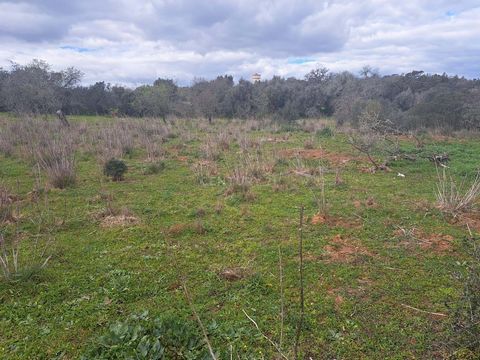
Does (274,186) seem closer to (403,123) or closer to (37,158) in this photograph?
(37,158)

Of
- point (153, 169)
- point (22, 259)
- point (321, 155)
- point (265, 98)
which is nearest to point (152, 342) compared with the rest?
point (22, 259)

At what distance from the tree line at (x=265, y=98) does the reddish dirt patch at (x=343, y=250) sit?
1464cm

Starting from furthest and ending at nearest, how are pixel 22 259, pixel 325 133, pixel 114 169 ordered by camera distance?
pixel 325 133 → pixel 114 169 → pixel 22 259

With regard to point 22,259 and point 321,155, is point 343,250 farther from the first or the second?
point 321,155

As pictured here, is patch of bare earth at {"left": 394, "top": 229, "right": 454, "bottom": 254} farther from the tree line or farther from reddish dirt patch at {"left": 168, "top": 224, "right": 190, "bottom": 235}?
the tree line

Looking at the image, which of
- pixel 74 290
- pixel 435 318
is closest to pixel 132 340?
pixel 74 290

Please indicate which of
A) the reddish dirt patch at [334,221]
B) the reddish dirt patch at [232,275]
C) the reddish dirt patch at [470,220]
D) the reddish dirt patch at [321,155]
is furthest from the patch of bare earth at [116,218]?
the reddish dirt patch at [321,155]

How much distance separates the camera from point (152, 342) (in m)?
2.51

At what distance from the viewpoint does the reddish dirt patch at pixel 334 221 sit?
514 centimetres

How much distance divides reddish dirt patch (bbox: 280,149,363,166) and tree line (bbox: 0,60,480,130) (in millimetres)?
7733

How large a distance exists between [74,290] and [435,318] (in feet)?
10.4

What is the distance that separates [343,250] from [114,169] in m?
5.43

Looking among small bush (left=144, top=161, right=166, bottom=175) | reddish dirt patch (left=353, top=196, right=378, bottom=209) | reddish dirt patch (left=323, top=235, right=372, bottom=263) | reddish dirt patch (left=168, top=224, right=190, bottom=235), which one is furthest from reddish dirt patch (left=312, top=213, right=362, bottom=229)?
small bush (left=144, top=161, right=166, bottom=175)

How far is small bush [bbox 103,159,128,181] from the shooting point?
26.2 ft
